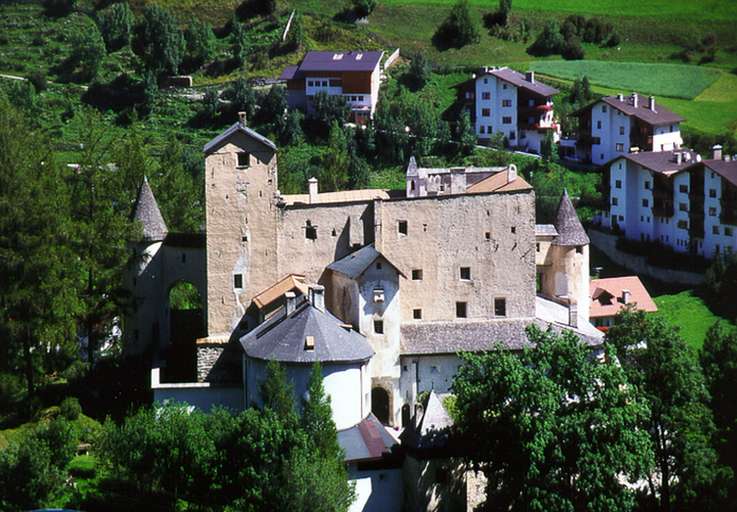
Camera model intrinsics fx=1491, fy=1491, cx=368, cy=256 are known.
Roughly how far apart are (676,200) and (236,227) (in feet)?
→ 178

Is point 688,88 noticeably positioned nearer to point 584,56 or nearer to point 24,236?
point 584,56

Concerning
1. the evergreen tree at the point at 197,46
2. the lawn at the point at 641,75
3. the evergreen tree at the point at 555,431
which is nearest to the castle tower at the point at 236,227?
the evergreen tree at the point at 555,431

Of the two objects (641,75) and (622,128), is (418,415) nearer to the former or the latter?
(622,128)

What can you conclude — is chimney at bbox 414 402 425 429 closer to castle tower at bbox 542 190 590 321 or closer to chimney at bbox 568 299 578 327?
chimney at bbox 568 299 578 327

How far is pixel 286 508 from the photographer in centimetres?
5309

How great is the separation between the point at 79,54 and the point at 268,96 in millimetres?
22343

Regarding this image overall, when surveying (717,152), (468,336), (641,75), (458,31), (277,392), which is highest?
(458,31)

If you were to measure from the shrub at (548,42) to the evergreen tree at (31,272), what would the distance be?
89691 millimetres

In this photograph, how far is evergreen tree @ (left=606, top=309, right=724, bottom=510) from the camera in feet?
184

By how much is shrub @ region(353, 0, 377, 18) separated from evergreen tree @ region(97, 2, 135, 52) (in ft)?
74.4

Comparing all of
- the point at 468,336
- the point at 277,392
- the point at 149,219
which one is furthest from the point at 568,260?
the point at 277,392

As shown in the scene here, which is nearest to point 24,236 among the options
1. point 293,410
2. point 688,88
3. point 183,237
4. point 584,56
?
point 183,237

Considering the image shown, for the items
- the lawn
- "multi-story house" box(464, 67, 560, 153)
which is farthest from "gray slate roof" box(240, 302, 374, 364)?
A: "multi-story house" box(464, 67, 560, 153)

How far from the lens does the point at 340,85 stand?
130375 mm
